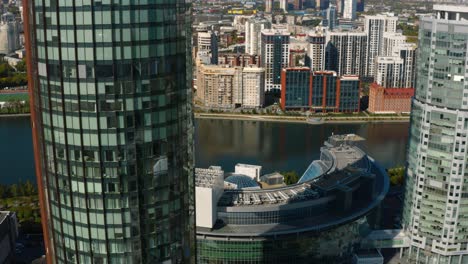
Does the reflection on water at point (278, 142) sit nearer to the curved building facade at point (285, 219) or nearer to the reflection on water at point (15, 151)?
the reflection on water at point (15, 151)

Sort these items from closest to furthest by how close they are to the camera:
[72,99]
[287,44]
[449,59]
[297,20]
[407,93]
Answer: [72,99], [449,59], [407,93], [287,44], [297,20]

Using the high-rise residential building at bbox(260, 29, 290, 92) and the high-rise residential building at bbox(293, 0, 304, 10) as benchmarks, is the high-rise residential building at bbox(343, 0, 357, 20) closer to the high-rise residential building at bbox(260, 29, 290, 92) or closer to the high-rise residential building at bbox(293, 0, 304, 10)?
the high-rise residential building at bbox(293, 0, 304, 10)

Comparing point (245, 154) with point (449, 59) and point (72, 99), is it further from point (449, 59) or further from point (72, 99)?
point (72, 99)

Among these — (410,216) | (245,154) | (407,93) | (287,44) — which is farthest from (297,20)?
(410,216)

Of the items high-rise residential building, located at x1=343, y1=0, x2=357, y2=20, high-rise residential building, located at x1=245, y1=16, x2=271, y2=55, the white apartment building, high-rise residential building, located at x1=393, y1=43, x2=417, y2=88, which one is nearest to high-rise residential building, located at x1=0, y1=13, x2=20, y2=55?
high-rise residential building, located at x1=245, y1=16, x2=271, y2=55

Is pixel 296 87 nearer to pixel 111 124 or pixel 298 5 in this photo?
pixel 111 124

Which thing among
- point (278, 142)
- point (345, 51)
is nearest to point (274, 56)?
point (345, 51)

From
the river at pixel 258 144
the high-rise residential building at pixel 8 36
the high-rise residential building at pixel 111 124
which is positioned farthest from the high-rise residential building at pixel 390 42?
the high-rise residential building at pixel 111 124
